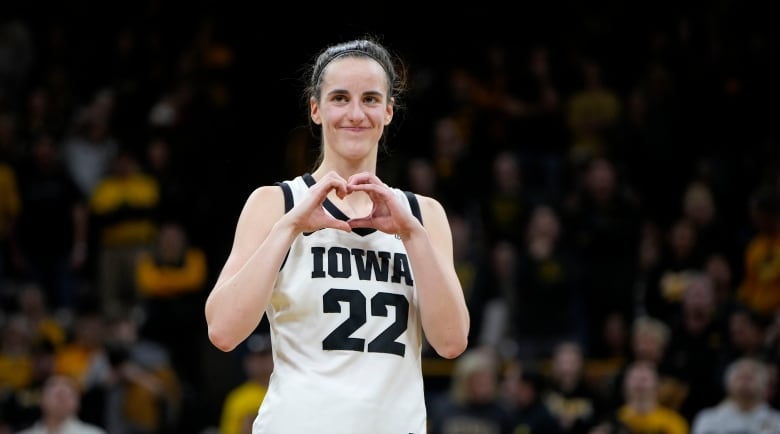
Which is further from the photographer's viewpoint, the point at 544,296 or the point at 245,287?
the point at 544,296

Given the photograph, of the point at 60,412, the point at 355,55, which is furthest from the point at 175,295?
the point at 355,55

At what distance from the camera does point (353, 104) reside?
3.86 m

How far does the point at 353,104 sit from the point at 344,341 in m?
0.72

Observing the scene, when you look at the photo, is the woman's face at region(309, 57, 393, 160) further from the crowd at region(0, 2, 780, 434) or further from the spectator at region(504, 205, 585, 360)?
the spectator at region(504, 205, 585, 360)

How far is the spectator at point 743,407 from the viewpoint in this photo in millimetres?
8273

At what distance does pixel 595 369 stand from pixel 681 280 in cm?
99

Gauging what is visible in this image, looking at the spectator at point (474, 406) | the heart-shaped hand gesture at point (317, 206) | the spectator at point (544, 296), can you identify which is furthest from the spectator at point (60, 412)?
the heart-shaped hand gesture at point (317, 206)

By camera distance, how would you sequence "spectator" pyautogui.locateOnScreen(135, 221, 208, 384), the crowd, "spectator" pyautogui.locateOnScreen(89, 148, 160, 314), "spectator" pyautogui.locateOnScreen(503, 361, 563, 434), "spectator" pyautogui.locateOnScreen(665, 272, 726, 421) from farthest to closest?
"spectator" pyautogui.locateOnScreen(89, 148, 160, 314)
"spectator" pyautogui.locateOnScreen(135, 221, 208, 384)
the crowd
"spectator" pyautogui.locateOnScreen(665, 272, 726, 421)
"spectator" pyautogui.locateOnScreen(503, 361, 563, 434)

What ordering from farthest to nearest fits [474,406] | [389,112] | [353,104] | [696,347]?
[696,347] → [474,406] → [389,112] → [353,104]

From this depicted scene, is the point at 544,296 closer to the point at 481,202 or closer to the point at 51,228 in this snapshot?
the point at 481,202

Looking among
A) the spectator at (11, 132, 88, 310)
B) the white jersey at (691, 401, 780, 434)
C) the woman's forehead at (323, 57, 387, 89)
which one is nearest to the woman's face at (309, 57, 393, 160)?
the woman's forehead at (323, 57, 387, 89)

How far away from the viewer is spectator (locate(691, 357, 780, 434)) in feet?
27.1

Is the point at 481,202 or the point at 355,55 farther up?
the point at 481,202

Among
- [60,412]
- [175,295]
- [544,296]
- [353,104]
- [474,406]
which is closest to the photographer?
[353,104]
